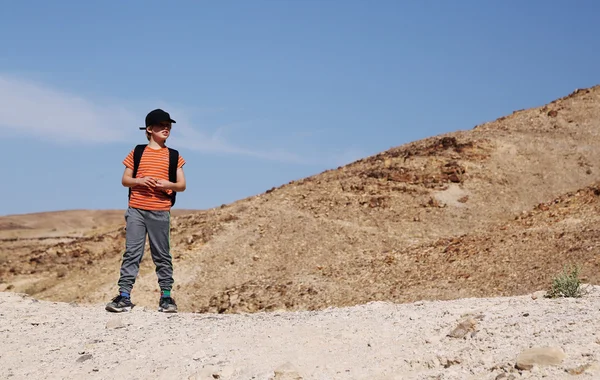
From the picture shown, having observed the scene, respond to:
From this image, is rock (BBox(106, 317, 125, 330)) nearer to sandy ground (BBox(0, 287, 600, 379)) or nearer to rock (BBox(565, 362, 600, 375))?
sandy ground (BBox(0, 287, 600, 379))

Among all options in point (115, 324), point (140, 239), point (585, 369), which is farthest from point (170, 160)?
point (585, 369)

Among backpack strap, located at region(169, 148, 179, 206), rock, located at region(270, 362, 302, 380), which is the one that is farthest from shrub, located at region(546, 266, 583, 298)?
backpack strap, located at region(169, 148, 179, 206)

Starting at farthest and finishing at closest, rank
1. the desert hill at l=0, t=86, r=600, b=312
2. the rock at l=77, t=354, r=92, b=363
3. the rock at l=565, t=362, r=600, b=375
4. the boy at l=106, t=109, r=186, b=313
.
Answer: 1. the desert hill at l=0, t=86, r=600, b=312
2. the boy at l=106, t=109, r=186, b=313
3. the rock at l=77, t=354, r=92, b=363
4. the rock at l=565, t=362, r=600, b=375

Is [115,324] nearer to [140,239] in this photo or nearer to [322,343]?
[140,239]

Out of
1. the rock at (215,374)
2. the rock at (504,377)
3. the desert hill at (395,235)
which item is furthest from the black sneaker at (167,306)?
the desert hill at (395,235)

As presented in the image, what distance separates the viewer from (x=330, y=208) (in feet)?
71.1

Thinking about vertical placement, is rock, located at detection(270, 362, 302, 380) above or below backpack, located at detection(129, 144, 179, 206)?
below

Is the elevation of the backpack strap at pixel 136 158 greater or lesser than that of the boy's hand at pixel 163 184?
greater

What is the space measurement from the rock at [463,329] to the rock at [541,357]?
697mm

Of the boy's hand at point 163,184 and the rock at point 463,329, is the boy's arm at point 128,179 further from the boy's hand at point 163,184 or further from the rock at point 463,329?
the rock at point 463,329

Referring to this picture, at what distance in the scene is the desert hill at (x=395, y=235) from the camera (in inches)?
554

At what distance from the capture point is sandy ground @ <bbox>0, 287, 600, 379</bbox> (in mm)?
4961

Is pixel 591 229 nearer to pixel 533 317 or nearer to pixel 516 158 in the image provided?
pixel 533 317

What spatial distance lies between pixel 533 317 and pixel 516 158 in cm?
2152
